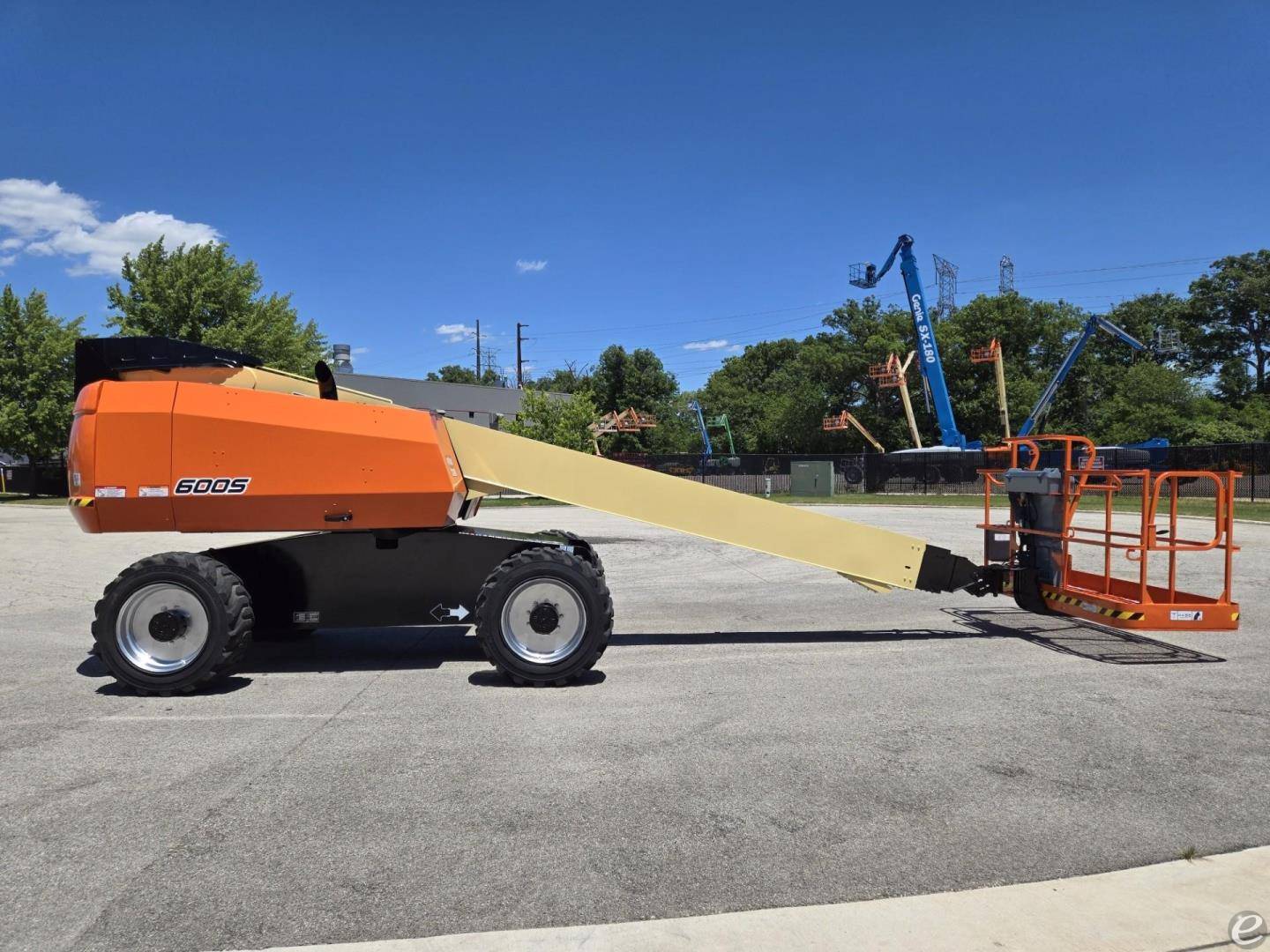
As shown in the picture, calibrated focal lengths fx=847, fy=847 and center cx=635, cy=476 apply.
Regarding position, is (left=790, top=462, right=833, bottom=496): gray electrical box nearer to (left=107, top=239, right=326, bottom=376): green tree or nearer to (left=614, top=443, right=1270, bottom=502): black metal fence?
(left=614, top=443, right=1270, bottom=502): black metal fence

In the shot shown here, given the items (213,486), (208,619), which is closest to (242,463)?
(213,486)

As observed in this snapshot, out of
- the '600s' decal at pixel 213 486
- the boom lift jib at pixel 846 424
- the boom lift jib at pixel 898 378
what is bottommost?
the '600s' decal at pixel 213 486

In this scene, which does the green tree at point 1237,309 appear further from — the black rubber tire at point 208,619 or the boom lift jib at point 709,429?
the black rubber tire at point 208,619

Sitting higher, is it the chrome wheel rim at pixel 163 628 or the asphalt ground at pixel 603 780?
the chrome wheel rim at pixel 163 628

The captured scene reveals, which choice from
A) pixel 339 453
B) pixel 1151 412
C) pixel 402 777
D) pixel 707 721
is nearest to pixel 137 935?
pixel 402 777

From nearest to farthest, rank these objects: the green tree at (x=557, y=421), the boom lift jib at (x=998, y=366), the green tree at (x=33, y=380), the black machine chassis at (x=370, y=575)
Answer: the black machine chassis at (x=370, y=575) → the green tree at (x=557, y=421) → the green tree at (x=33, y=380) → the boom lift jib at (x=998, y=366)

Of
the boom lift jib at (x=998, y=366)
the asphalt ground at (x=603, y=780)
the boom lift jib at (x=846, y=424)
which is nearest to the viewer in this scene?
the asphalt ground at (x=603, y=780)

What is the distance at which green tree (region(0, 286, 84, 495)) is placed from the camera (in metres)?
39.2

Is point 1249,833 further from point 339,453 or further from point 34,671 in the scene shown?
point 34,671

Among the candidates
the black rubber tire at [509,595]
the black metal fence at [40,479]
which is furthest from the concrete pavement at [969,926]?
the black metal fence at [40,479]

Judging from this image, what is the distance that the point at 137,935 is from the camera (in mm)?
3121

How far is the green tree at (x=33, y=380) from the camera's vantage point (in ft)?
129

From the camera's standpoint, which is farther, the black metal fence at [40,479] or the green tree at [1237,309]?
the green tree at [1237,309]

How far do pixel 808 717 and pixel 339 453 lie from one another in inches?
154
